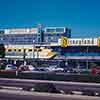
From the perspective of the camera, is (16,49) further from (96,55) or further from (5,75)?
(5,75)

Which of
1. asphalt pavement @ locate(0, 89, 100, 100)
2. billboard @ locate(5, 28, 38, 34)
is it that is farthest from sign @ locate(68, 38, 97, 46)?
asphalt pavement @ locate(0, 89, 100, 100)

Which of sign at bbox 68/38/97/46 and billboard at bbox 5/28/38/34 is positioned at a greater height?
billboard at bbox 5/28/38/34

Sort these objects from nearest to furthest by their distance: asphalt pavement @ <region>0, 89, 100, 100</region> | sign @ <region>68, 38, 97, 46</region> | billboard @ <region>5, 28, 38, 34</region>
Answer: asphalt pavement @ <region>0, 89, 100, 100</region>
sign @ <region>68, 38, 97, 46</region>
billboard @ <region>5, 28, 38, 34</region>

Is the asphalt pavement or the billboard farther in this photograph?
the billboard

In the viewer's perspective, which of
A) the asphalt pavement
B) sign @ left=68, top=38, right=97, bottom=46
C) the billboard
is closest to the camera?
the asphalt pavement

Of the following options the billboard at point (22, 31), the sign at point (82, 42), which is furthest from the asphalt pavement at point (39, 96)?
the billboard at point (22, 31)

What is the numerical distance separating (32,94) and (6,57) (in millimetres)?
91215

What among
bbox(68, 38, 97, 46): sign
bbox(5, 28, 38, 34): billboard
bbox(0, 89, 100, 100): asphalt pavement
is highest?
bbox(5, 28, 38, 34): billboard

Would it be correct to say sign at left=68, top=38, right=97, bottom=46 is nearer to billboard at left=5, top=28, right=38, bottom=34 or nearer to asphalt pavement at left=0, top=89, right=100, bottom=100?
billboard at left=5, top=28, right=38, bottom=34

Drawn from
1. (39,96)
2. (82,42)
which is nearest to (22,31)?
(82,42)

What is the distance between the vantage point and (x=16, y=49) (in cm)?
11812

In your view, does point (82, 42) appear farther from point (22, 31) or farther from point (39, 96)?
point (39, 96)

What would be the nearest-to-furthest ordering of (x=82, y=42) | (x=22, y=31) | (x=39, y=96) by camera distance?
(x=39, y=96), (x=82, y=42), (x=22, y=31)

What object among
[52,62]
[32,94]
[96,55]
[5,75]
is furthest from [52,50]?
[32,94]
